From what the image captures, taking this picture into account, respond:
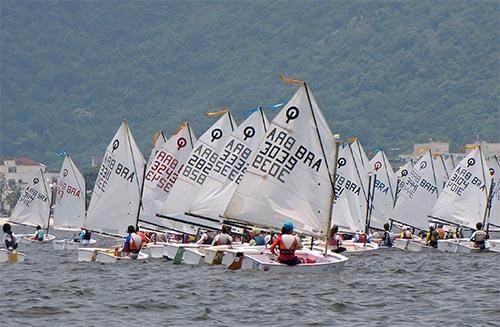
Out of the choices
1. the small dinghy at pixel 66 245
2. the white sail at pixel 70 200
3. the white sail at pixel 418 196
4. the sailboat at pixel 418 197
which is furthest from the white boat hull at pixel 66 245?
the white sail at pixel 418 196

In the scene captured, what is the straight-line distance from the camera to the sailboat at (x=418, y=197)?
80.7 m

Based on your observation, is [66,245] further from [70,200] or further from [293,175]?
[293,175]

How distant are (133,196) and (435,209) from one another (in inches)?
735

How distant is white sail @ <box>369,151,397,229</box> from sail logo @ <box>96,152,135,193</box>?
20.5 meters

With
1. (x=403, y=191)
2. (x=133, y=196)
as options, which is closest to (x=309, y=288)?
(x=133, y=196)

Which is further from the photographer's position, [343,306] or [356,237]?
[356,237]

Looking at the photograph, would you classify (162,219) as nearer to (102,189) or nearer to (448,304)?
(102,189)

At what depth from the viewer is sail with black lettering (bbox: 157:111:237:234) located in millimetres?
59031

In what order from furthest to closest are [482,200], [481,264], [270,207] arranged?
[482,200]
[481,264]
[270,207]

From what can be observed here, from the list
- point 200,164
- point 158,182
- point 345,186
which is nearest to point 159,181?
point 158,182

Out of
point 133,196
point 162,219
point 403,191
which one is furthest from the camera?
point 403,191

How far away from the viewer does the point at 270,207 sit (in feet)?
155

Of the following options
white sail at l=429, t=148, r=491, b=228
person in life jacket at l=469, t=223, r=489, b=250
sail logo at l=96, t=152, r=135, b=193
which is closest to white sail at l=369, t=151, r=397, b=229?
white sail at l=429, t=148, r=491, b=228

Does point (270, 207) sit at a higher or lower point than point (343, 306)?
higher
